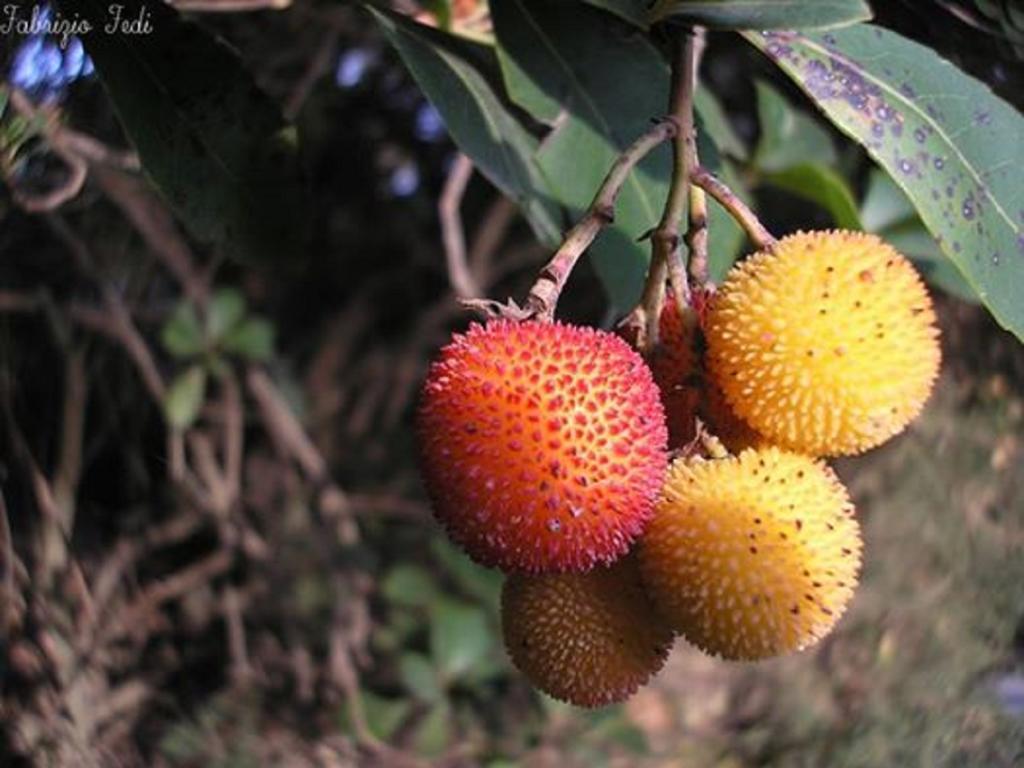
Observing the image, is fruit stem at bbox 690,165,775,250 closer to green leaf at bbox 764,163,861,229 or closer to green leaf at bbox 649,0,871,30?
green leaf at bbox 649,0,871,30

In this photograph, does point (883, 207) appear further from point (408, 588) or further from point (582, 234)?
point (408, 588)

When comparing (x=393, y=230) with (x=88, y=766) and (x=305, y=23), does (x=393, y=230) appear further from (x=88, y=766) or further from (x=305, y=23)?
(x=88, y=766)

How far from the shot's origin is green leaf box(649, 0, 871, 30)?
620mm

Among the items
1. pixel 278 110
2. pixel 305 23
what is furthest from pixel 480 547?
pixel 305 23

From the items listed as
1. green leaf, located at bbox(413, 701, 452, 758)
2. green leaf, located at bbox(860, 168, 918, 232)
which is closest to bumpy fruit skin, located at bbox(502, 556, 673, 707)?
green leaf, located at bbox(860, 168, 918, 232)

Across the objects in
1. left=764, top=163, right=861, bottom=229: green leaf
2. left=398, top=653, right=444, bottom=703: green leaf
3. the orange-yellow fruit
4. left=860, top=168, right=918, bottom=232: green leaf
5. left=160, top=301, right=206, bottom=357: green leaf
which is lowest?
left=398, top=653, right=444, bottom=703: green leaf

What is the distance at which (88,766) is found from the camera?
49.5 inches

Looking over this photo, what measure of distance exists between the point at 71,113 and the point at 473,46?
0.97 feet

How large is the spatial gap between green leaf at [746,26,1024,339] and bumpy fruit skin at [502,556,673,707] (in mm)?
227

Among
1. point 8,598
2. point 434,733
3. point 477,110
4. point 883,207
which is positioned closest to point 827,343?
point 477,110

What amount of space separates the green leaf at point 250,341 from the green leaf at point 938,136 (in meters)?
1.09

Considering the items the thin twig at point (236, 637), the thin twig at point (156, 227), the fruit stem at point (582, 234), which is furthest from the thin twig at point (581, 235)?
the thin twig at point (236, 637)

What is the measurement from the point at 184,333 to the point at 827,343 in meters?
1.17

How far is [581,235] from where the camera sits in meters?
0.66
